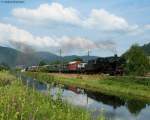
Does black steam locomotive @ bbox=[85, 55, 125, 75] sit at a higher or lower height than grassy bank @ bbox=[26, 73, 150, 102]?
higher

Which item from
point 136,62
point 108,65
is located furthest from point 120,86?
point 108,65

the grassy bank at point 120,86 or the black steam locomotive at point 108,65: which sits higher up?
the black steam locomotive at point 108,65

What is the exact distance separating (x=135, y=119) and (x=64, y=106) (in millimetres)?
11897

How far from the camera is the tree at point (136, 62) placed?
8544 centimetres

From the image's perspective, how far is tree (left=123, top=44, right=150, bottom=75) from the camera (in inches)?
3364

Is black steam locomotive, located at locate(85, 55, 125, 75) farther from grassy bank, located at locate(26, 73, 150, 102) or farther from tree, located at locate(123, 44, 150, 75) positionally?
grassy bank, located at locate(26, 73, 150, 102)

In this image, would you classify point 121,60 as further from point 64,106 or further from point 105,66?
point 64,106

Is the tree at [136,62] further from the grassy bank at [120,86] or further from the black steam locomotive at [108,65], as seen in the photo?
the grassy bank at [120,86]

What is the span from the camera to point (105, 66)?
97.4m

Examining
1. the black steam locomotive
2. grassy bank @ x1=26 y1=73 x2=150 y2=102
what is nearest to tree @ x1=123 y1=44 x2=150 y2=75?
the black steam locomotive

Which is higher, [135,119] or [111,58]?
[111,58]

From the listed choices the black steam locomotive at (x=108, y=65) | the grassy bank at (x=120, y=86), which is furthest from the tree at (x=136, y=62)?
the grassy bank at (x=120, y=86)

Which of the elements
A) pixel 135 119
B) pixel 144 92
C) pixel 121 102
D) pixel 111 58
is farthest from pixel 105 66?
pixel 135 119

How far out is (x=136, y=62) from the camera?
282 ft
